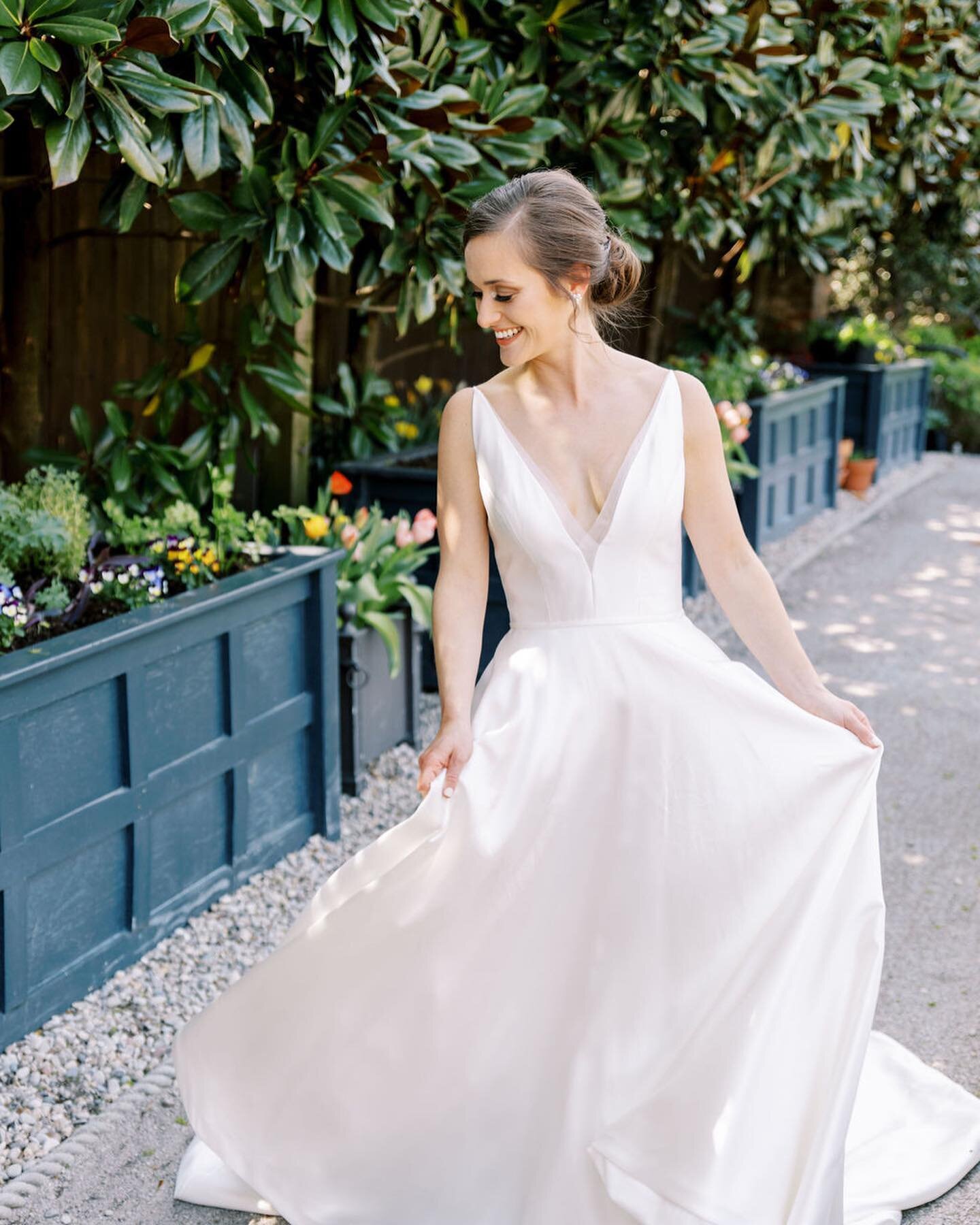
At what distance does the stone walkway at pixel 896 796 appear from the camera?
8.71ft

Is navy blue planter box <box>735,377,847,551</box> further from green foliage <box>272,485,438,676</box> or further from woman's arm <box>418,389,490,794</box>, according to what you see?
woman's arm <box>418,389,490,794</box>

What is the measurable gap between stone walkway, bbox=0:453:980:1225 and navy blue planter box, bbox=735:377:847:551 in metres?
0.21

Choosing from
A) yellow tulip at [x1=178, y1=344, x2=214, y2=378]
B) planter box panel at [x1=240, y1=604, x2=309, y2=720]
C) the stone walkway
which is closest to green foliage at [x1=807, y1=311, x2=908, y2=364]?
the stone walkway

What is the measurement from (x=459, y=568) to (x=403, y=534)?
7.76 feet

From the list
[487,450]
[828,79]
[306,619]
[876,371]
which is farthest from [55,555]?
[876,371]

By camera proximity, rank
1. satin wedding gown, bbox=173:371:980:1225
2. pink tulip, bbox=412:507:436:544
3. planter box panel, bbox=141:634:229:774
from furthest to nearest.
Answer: pink tulip, bbox=412:507:436:544 < planter box panel, bbox=141:634:229:774 < satin wedding gown, bbox=173:371:980:1225

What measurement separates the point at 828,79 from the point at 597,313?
4.41 metres

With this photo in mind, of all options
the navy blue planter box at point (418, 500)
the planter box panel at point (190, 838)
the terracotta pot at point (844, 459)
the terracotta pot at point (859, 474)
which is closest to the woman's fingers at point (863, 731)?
the planter box panel at point (190, 838)

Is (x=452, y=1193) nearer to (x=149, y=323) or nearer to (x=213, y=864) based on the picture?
(x=213, y=864)

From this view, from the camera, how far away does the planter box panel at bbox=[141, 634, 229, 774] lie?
3447 millimetres

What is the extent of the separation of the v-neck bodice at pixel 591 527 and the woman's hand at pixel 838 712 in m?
0.31

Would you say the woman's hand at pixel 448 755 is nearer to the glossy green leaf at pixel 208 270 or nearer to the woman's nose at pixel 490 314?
the woman's nose at pixel 490 314

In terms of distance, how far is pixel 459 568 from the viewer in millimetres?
2533

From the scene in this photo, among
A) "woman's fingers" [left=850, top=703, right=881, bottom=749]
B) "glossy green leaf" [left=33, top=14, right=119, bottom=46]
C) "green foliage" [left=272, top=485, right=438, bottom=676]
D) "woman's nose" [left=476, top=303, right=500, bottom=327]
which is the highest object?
"glossy green leaf" [left=33, top=14, right=119, bottom=46]
